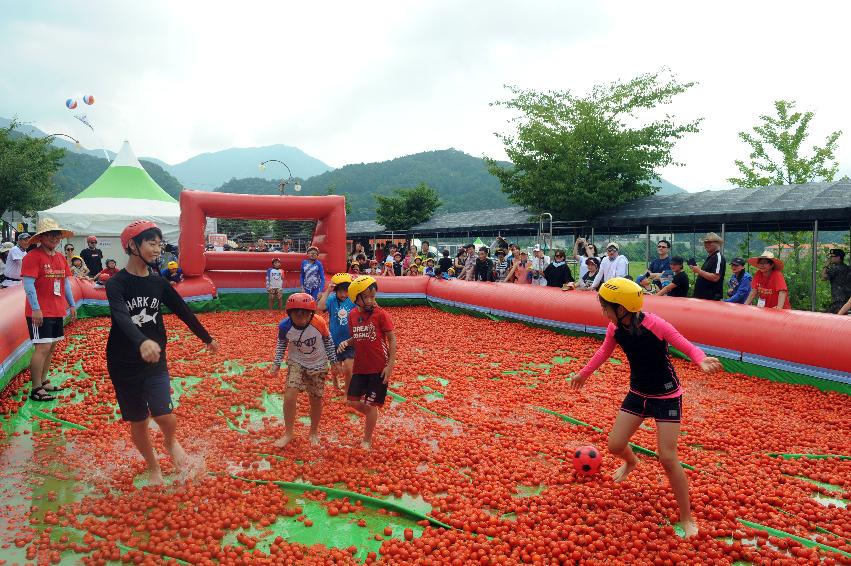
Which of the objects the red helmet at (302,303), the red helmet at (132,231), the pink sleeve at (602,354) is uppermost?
the red helmet at (132,231)

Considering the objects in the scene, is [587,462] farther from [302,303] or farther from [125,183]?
[125,183]

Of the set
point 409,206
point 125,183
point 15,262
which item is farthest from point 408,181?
point 15,262

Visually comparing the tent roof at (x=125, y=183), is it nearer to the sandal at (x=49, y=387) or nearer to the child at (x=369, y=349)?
the sandal at (x=49, y=387)

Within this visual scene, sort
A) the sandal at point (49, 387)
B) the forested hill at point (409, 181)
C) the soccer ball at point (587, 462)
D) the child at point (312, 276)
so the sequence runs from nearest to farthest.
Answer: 1. the soccer ball at point (587, 462)
2. the sandal at point (49, 387)
3. the child at point (312, 276)
4. the forested hill at point (409, 181)

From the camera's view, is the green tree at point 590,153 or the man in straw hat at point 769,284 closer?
the man in straw hat at point 769,284

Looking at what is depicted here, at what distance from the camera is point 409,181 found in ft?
288

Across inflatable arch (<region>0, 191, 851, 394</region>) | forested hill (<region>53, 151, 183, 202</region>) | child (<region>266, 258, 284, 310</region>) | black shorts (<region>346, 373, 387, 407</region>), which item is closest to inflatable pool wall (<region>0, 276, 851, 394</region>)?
inflatable arch (<region>0, 191, 851, 394</region>)

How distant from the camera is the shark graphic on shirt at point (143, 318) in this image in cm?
415

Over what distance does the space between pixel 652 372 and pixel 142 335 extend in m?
3.60

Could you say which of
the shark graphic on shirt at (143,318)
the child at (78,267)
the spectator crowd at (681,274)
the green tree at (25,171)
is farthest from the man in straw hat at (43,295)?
the green tree at (25,171)

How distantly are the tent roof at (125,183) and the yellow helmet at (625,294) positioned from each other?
27.1m

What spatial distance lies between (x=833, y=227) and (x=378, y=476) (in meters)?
16.9

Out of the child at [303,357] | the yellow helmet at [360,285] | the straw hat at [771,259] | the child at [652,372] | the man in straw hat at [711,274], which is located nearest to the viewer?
the child at [652,372]

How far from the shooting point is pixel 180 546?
11.4ft
